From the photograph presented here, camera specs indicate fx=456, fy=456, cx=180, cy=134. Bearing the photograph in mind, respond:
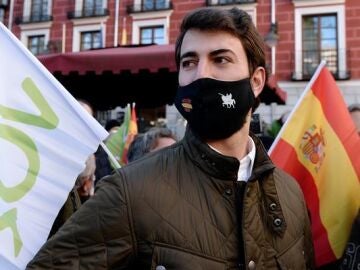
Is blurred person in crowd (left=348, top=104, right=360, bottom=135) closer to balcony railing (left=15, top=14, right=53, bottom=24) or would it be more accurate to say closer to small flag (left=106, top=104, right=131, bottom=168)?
small flag (left=106, top=104, right=131, bottom=168)

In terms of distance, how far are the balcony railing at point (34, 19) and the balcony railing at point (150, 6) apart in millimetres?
3623

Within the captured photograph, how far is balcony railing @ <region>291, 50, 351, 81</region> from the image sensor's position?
14.9 metres

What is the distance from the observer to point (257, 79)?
156 cm

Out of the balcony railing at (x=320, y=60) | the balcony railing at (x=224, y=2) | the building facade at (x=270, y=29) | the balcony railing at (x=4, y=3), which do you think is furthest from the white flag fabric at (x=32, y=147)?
the balcony railing at (x=4, y=3)

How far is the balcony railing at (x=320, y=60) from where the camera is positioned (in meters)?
14.9

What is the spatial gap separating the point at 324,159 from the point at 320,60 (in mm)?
13423

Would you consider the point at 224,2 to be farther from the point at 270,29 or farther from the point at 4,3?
the point at 4,3

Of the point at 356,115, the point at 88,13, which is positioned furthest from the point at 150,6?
the point at 356,115

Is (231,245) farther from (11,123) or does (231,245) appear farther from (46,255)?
(11,123)

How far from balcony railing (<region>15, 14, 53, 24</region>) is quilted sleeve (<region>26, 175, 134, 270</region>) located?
60.7 ft

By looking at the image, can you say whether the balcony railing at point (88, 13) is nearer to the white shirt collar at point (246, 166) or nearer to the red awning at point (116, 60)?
the red awning at point (116, 60)

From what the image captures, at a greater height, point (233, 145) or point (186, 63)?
point (186, 63)

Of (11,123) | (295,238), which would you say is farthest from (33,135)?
(295,238)

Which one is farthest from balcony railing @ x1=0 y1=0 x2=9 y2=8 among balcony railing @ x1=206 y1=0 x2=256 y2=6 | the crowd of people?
the crowd of people
